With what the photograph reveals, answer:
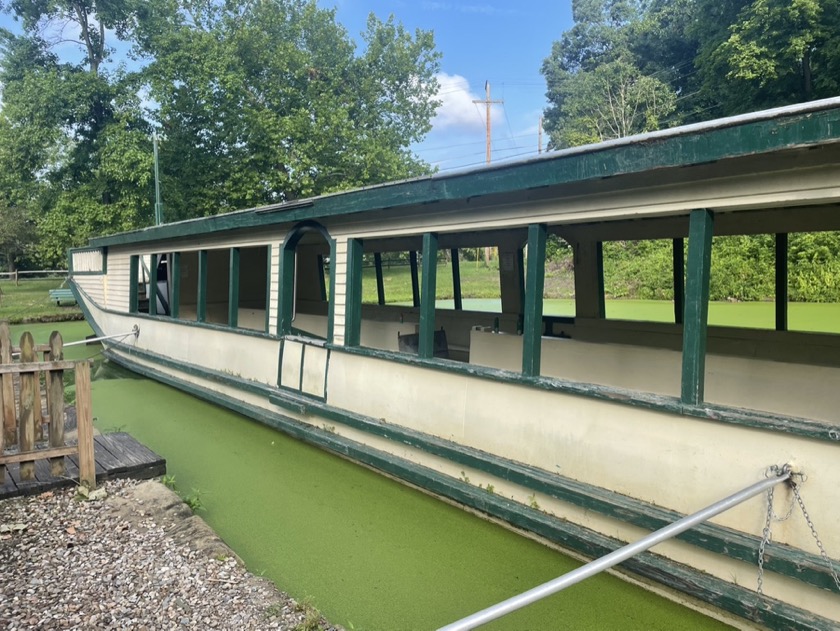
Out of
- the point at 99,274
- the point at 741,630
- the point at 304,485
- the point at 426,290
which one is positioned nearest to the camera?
the point at 741,630

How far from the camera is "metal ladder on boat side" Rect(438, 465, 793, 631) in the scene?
1769 mm

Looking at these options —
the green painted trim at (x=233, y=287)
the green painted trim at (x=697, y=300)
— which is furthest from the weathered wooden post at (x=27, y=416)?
the green painted trim at (x=697, y=300)

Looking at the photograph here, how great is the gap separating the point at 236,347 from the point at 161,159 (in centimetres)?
1767

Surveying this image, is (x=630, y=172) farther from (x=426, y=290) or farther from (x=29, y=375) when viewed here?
(x=29, y=375)

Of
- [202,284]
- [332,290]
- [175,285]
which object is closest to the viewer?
[332,290]

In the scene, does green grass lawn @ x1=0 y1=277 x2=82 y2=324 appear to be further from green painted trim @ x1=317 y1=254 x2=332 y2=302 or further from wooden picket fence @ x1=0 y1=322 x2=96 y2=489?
wooden picket fence @ x1=0 y1=322 x2=96 y2=489

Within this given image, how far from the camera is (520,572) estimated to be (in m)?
3.84

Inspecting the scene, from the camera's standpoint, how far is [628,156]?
3316mm

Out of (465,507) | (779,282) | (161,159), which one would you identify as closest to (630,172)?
(465,507)

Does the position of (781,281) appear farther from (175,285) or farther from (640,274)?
(640,274)

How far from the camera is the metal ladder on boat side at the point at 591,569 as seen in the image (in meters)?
1.77

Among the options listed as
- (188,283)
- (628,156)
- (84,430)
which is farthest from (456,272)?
(628,156)

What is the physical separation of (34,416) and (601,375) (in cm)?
461

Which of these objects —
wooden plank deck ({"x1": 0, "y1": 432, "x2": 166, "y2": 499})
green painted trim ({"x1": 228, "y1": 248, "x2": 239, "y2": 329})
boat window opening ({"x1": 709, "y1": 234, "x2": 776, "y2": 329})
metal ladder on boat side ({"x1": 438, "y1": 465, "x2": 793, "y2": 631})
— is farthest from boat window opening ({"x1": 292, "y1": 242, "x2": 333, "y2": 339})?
boat window opening ({"x1": 709, "y1": 234, "x2": 776, "y2": 329})
